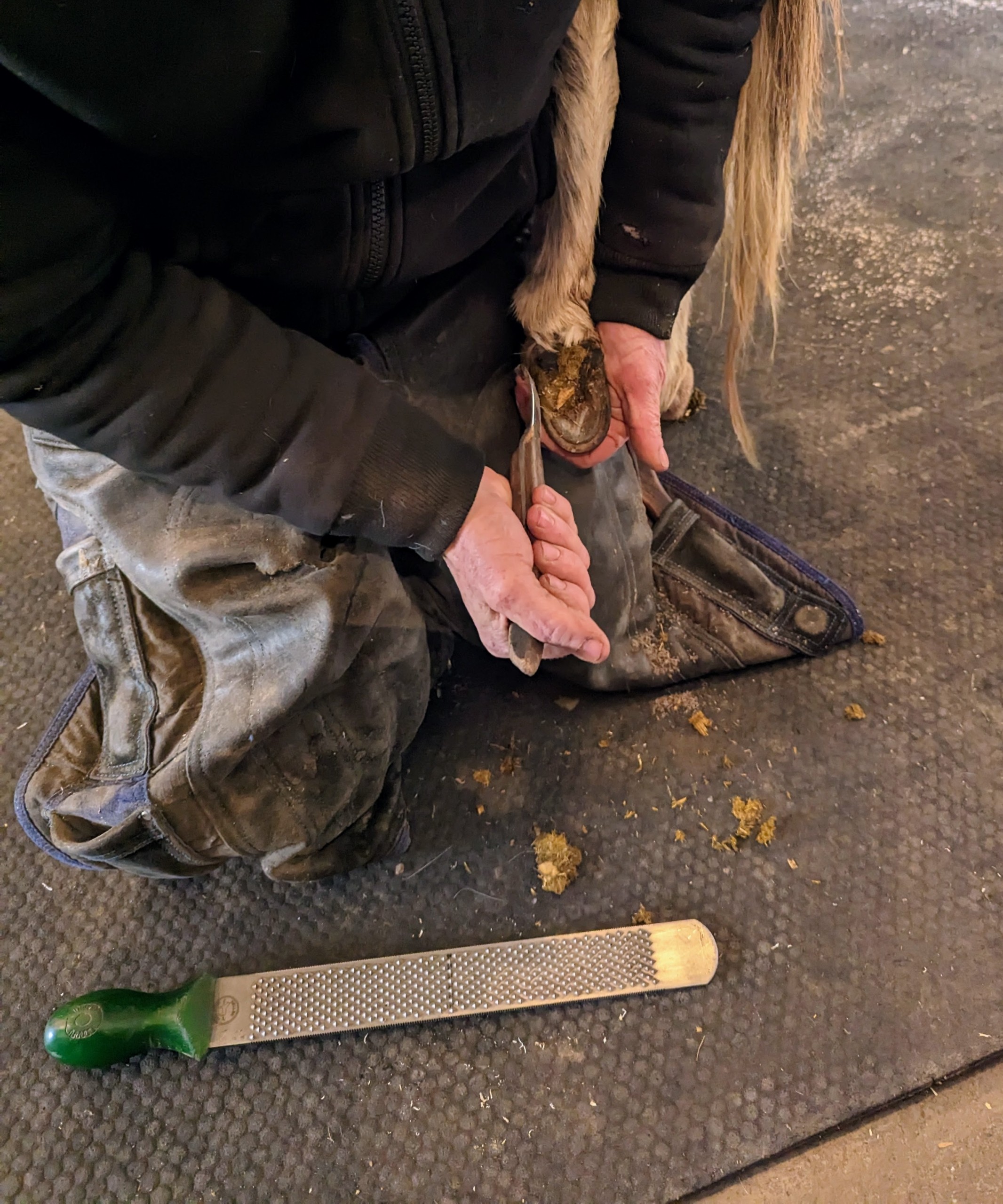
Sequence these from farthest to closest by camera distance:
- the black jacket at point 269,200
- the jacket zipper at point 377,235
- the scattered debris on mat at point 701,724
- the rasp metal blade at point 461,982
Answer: the scattered debris on mat at point 701,724, the rasp metal blade at point 461,982, the jacket zipper at point 377,235, the black jacket at point 269,200

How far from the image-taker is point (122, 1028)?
0.58 meters

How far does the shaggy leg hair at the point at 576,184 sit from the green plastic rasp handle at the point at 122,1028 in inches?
23.0

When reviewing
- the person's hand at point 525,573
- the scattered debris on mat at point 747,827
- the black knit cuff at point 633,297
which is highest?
the black knit cuff at point 633,297

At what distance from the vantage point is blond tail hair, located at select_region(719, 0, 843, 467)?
0.62m

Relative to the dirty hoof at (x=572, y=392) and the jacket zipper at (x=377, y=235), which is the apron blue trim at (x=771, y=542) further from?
the jacket zipper at (x=377, y=235)

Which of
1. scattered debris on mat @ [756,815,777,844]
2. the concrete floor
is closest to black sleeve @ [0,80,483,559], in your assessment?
scattered debris on mat @ [756,815,777,844]

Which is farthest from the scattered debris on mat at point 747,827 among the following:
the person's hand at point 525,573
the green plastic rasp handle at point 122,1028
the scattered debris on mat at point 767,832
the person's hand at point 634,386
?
the green plastic rasp handle at point 122,1028


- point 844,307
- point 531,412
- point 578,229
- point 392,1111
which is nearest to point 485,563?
point 531,412

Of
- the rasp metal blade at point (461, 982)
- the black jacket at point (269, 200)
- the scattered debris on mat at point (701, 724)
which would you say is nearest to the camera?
the black jacket at point (269, 200)

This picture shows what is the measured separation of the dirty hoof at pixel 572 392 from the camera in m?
0.66

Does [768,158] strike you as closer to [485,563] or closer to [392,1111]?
[485,563]

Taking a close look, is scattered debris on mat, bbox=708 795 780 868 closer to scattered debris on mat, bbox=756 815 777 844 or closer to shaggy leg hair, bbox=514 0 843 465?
scattered debris on mat, bbox=756 815 777 844

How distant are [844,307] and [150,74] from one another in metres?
0.85

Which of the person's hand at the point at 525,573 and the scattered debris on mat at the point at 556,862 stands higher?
the person's hand at the point at 525,573
